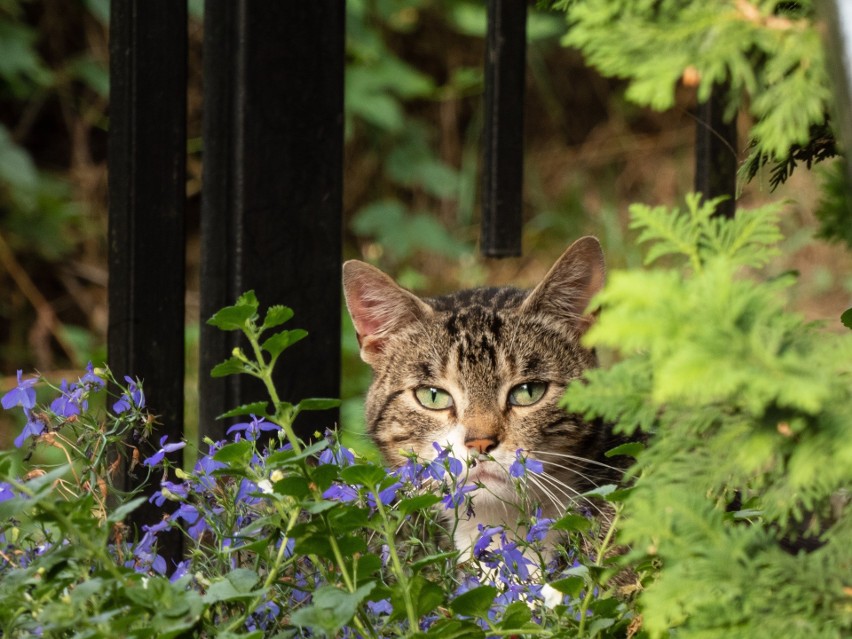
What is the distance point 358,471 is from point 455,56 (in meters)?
4.73

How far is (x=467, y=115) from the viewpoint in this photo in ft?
19.1

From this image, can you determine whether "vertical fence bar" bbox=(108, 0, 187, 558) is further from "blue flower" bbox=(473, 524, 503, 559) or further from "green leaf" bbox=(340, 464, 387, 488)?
"green leaf" bbox=(340, 464, 387, 488)

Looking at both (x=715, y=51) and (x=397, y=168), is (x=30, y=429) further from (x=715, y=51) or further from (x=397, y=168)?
(x=397, y=168)

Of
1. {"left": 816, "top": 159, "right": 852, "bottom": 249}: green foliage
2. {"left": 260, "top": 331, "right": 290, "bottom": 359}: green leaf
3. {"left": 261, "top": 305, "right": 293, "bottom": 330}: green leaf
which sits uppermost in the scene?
{"left": 816, "top": 159, "right": 852, "bottom": 249}: green foliage

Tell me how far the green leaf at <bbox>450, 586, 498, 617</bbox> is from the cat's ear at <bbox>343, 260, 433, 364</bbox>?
119cm

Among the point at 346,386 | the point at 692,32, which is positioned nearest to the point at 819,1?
the point at 692,32

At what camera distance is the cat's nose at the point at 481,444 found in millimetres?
2092

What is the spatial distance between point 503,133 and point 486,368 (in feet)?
1.49

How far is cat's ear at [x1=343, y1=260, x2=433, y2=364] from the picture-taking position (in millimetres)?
2299

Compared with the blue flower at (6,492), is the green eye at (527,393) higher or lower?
lower

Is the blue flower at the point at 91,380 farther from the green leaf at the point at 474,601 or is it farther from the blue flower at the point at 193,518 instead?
the green leaf at the point at 474,601

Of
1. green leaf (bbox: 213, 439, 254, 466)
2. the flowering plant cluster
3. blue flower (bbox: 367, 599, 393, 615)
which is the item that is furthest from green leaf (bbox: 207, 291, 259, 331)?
blue flower (bbox: 367, 599, 393, 615)

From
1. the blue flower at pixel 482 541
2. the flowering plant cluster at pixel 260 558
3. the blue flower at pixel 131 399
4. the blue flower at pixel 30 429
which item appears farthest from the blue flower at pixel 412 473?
the blue flower at pixel 30 429

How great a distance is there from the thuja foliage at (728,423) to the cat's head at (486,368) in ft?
3.53
